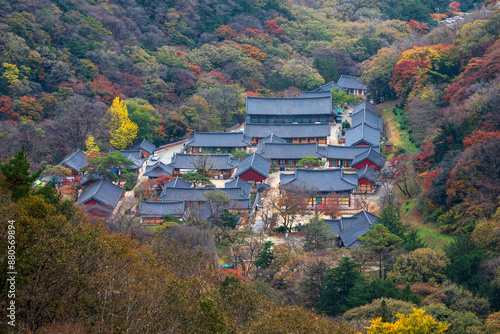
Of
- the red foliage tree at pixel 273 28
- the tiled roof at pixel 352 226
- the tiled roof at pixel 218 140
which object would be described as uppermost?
the red foliage tree at pixel 273 28

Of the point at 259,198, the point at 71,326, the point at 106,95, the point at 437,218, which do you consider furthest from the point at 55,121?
the point at 71,326

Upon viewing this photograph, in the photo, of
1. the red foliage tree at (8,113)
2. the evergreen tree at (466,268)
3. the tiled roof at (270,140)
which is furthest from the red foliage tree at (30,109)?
the evergreen tree at (466,268)

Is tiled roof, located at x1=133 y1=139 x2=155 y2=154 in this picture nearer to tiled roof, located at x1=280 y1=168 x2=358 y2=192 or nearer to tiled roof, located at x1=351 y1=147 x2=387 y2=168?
tiled roof, located at x1=280 y1=168 x2=358 y2=192

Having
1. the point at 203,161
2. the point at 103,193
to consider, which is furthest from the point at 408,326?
the point at 203,161

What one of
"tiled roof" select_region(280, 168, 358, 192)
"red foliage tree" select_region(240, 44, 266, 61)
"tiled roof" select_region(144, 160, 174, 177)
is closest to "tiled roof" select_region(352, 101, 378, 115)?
"tiled roof" select_region(280, 168, 358, 192)

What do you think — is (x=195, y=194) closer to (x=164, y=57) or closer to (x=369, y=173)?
(x=369, y=173)

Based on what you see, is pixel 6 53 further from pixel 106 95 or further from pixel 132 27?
pixel 132 27

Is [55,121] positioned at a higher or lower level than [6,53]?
lower

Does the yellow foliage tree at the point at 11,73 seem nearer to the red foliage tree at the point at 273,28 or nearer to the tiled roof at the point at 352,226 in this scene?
the tiled roof at the point at 352,226
